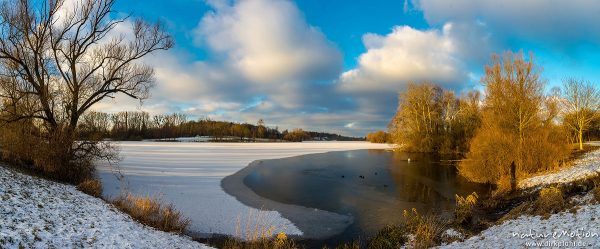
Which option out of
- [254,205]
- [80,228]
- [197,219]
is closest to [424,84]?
[254,205]

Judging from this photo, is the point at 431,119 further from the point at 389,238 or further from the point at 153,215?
Answer: the point at 153,215

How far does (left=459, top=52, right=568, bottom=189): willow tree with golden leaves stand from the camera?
1942cm

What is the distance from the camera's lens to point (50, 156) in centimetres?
1305

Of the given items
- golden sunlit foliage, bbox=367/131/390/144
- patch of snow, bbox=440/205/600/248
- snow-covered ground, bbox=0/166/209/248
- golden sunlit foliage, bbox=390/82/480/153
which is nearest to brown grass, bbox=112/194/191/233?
snow-covered ground, bbox=0/166/209/248

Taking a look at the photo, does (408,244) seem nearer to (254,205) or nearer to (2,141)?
(254,205)

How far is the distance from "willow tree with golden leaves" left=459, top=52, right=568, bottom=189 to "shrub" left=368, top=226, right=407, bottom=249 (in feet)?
33.1

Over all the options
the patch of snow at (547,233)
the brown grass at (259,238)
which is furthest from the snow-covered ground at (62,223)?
the patch of snow at (547,233)

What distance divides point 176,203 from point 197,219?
242 cm

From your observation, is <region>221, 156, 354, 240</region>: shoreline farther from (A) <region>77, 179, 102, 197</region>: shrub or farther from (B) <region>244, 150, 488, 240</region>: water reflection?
(A) <region>77, 179, 102, 197</region>: shrub

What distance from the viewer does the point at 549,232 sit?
7.14m

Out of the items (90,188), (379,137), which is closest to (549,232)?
(90,188)

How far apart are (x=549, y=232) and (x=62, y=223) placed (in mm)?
10479

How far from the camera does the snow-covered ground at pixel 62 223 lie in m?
6.13

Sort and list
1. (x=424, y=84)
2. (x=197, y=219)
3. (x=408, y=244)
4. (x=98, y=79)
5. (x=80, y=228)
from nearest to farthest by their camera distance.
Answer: (x=80, y=228) → (x=408, y=244) → (x=197, y=219) → (x=98, y=79) → (x=424, y=84)
